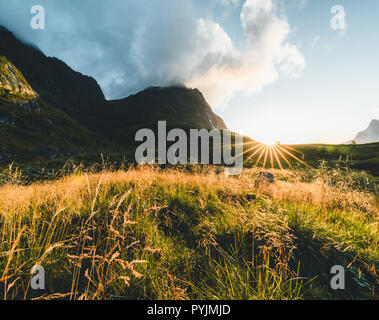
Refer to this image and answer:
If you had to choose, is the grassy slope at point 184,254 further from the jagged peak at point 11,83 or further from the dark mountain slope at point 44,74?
the dark mountain slope at point 44,74

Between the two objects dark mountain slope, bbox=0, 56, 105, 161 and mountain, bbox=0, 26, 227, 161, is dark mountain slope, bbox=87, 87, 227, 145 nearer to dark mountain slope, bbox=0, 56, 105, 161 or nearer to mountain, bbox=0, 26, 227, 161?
mountain, bbox=0, 26, 227, 161

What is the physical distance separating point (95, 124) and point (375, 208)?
187 meters

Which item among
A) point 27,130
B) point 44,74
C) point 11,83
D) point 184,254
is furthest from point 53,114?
point 184,254

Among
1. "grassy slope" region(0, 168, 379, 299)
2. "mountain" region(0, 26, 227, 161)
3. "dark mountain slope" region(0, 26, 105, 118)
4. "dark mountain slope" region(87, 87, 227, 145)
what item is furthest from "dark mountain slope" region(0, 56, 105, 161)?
"grassy slope" region(0, 168, 379, 299)

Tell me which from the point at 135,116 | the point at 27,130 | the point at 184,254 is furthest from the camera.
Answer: the point at 135,116

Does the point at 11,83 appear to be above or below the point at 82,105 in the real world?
below

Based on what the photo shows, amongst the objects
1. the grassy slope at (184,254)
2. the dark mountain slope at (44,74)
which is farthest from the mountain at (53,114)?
the grassy slope at (184,254)

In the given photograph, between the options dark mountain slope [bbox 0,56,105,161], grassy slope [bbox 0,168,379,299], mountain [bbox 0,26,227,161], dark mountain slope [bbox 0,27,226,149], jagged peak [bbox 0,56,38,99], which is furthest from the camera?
dark mountain slope [bbox 0,27,226,149]

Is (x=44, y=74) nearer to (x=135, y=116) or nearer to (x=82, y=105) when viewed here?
(x=82, y=105)

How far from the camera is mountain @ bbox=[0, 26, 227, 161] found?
217ft

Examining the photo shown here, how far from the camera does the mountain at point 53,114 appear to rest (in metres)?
66.1

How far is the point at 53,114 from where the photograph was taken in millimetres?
97938

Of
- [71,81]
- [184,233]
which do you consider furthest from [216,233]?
[71,81]

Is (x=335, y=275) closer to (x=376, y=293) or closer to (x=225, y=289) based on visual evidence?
(x=376, y=293)
